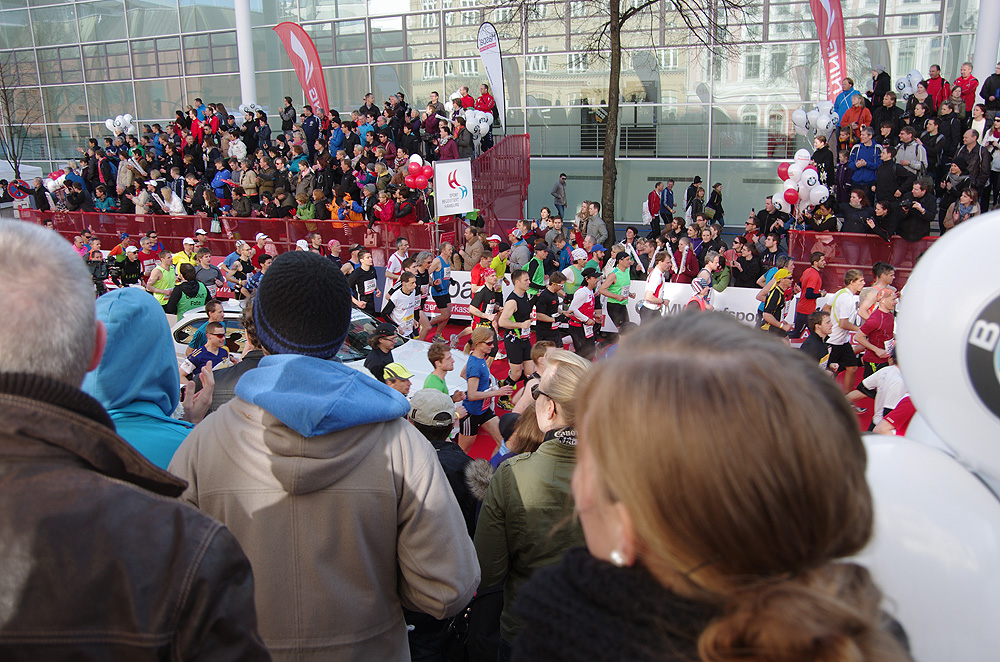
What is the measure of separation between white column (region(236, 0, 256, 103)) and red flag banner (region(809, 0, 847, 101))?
16764 mm

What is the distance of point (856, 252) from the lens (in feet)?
36.7

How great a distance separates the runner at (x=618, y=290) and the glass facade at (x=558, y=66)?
34.7 feet

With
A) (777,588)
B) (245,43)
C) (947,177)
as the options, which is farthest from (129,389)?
(245,43)

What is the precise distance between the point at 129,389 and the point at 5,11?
36.8 meters

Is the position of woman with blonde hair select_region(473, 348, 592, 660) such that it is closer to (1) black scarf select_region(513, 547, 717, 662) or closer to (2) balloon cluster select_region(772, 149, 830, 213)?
(1) black scarf select_region(513, 547, 717, 662)

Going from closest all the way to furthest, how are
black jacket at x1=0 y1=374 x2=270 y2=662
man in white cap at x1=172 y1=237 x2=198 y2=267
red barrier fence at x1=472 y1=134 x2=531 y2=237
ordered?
black jacket at x1=0 y1=374 x2=270 y2=662, man in white cap at x1=172 y1=237 x2=198 y2=267, red barrier fence at x1=472 y1=134 x2=531 y2=237

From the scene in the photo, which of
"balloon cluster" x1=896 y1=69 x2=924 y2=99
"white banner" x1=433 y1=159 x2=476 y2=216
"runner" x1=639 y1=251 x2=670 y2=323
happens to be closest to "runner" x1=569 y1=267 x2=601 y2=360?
"runner" x1=639 y1=251 x2=670 y2=323

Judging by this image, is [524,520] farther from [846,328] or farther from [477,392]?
[846,328]

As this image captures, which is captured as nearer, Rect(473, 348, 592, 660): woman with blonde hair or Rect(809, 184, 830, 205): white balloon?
Rect(473, 348, 592, 660): woman with blonde hair

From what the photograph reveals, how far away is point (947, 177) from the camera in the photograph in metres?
13.2

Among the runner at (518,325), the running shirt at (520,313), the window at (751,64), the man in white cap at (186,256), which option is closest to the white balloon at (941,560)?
the runner at (518,325)

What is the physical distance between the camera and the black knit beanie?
2152 mm

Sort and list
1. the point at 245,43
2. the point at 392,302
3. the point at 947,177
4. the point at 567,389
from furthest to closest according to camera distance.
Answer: the point at 245,43
the point at 947,177
the point at 392,302
the point at 567,389

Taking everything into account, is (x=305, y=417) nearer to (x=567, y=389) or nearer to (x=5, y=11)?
(x=567, y=389)
